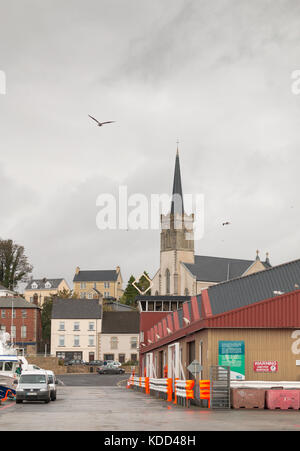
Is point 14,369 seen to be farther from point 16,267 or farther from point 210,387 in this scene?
point 16,267

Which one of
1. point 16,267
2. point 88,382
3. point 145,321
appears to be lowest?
point 88,382

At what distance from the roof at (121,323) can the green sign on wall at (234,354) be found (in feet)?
305

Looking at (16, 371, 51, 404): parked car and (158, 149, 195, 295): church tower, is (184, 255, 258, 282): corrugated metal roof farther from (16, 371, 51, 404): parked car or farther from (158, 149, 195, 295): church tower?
(16, 371, 51, 404): parked car

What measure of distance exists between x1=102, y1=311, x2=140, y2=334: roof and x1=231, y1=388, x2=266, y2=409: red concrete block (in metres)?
95.5

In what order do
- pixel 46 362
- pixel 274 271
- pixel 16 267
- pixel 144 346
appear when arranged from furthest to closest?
pixel 16 267 → pixel 46 362 → pixel 144 346 → pixel 274 271

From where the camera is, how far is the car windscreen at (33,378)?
118ft

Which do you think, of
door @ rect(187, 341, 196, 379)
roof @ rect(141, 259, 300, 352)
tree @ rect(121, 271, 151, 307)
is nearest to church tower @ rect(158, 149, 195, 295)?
tree @ rect(121, 271, 151, 307)

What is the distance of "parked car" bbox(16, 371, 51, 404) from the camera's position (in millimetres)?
34688

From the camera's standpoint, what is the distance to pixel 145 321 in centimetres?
7419

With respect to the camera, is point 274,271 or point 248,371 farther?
Result: point 274,271

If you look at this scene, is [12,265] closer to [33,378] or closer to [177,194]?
[177,194]

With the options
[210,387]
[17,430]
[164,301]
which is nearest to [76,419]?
[17,430]
